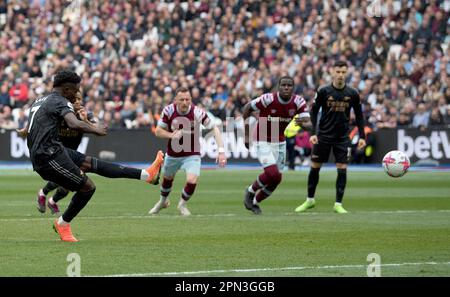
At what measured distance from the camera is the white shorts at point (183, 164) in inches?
720

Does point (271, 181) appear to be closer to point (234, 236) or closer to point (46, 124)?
point (234, 236)

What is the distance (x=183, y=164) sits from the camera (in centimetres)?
1841

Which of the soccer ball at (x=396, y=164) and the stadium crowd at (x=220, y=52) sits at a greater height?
the stadium crowd at (x=220, y=52)

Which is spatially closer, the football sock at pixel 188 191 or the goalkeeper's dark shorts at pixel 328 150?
the football sock at pixel 188 191

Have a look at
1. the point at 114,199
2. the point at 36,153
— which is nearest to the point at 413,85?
the point at 114,199

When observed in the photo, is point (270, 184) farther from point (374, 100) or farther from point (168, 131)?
point (374, 100)

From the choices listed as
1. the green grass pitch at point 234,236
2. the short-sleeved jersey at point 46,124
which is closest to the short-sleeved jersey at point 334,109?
the green grass pitch at point 234,236

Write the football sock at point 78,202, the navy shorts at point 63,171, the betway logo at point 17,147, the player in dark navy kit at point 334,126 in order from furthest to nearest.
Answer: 1. the betway logo at point 17,147
2. the player in dark navy kit at point 334,126
3. the football sock at point 78,202
4. the navy shorts at point 63,171

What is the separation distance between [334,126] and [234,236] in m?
5.18

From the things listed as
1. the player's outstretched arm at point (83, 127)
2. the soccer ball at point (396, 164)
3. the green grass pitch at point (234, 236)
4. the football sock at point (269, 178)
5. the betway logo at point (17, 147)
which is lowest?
the betway logo at point (17, 147)

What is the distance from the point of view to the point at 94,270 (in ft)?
35.8

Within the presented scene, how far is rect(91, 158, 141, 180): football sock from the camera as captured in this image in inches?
574

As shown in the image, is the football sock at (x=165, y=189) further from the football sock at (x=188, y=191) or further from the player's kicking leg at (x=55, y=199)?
the player's kicking leg at (x=55, y=199)

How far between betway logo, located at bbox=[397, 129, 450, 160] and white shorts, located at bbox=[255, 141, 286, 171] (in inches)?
616
